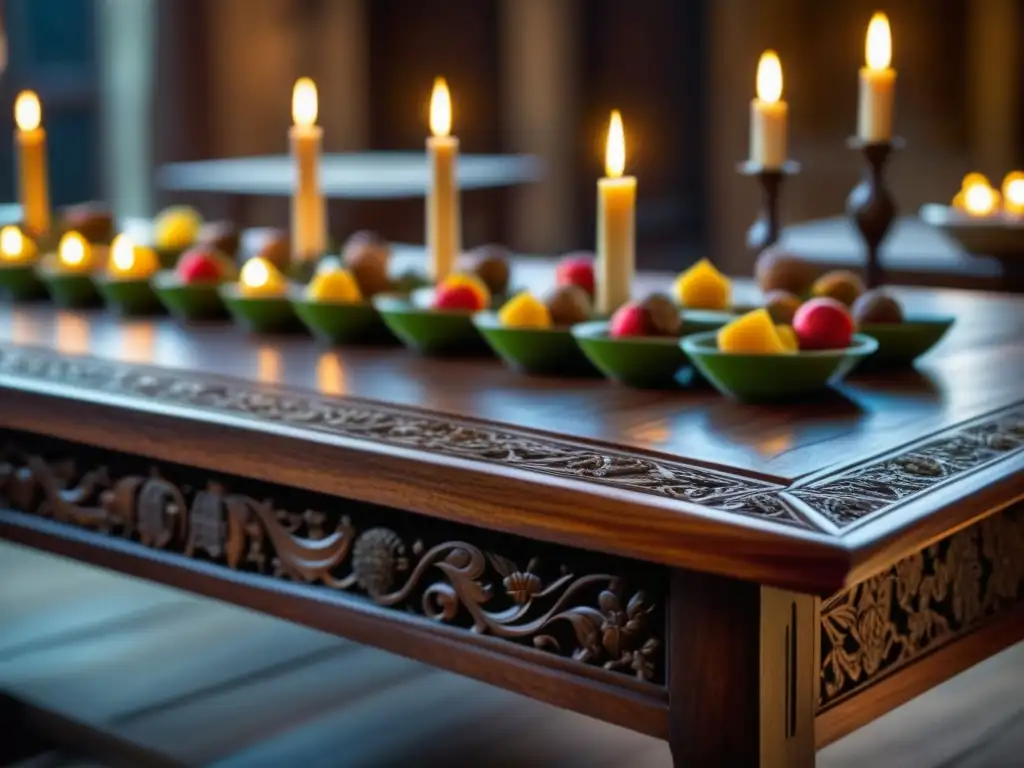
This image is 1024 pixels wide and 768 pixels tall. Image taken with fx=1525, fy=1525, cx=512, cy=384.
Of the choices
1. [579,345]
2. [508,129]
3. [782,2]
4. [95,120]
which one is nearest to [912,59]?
[782,2]

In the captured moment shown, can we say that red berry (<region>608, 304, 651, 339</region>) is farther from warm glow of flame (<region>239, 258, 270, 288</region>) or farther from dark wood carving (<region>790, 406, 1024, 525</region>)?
warm glow of flame (<region>239, 258, 270, 288</region>)

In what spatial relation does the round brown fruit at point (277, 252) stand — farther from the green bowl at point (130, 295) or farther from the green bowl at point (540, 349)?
the green bowl at point (540, 349)

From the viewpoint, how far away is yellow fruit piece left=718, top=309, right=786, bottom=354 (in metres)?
1.26

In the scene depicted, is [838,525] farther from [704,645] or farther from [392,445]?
[392,445]

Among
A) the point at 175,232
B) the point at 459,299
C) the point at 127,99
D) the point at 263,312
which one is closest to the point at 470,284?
the point at 459,299

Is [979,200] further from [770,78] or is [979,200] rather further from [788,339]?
[788,339]

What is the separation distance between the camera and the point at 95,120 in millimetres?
4379

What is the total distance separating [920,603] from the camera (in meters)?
1.14

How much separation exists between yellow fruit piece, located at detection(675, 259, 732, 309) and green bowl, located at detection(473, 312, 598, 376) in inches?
6.8

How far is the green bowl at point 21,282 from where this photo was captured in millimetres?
1984

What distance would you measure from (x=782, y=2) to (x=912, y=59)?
0.45 m

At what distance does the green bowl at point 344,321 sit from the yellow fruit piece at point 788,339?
48cm

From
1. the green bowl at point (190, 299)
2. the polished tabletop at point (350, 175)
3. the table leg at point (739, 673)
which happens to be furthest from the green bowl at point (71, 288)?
the polished tabletop at point (350, 175)

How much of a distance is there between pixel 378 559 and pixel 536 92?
12.1 feet
